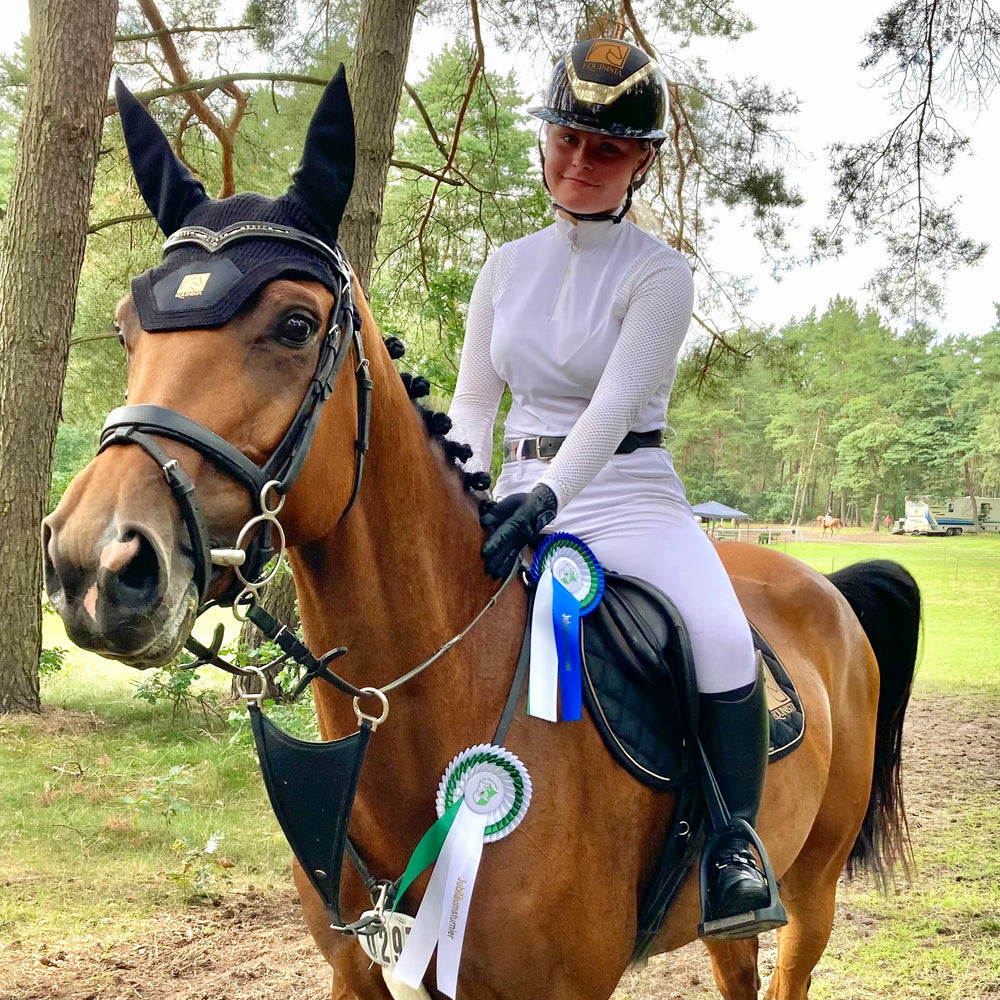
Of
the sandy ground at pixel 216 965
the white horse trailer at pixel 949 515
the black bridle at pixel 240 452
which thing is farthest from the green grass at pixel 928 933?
the white horse trailer at pixel 949 515

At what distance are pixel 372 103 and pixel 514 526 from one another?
499 centimetres

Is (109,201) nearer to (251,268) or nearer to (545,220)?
(545,220)

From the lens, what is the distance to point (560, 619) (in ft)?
6.47

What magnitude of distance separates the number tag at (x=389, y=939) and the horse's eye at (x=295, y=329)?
1.16 meters

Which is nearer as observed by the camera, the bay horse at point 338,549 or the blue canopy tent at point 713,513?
the bay horse at point 338,549

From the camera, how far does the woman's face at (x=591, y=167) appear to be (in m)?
2.31

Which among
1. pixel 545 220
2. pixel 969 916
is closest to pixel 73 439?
pixel 545 220

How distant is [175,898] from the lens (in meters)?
4.36

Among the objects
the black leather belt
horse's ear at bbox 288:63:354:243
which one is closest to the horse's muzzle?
horse's ear at bbox 288:63:354:243

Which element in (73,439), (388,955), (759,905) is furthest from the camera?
(73,439)

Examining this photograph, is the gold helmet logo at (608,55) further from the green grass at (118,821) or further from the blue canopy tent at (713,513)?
the blue canopy tent at (713,513)

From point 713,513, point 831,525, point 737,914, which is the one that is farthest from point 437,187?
point 831,525

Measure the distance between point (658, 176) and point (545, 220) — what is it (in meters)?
1.18

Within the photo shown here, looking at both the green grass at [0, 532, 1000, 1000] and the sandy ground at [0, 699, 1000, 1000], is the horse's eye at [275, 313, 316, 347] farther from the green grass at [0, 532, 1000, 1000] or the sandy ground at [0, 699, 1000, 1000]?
the green grass at [0, 532, 1000, 1000]
